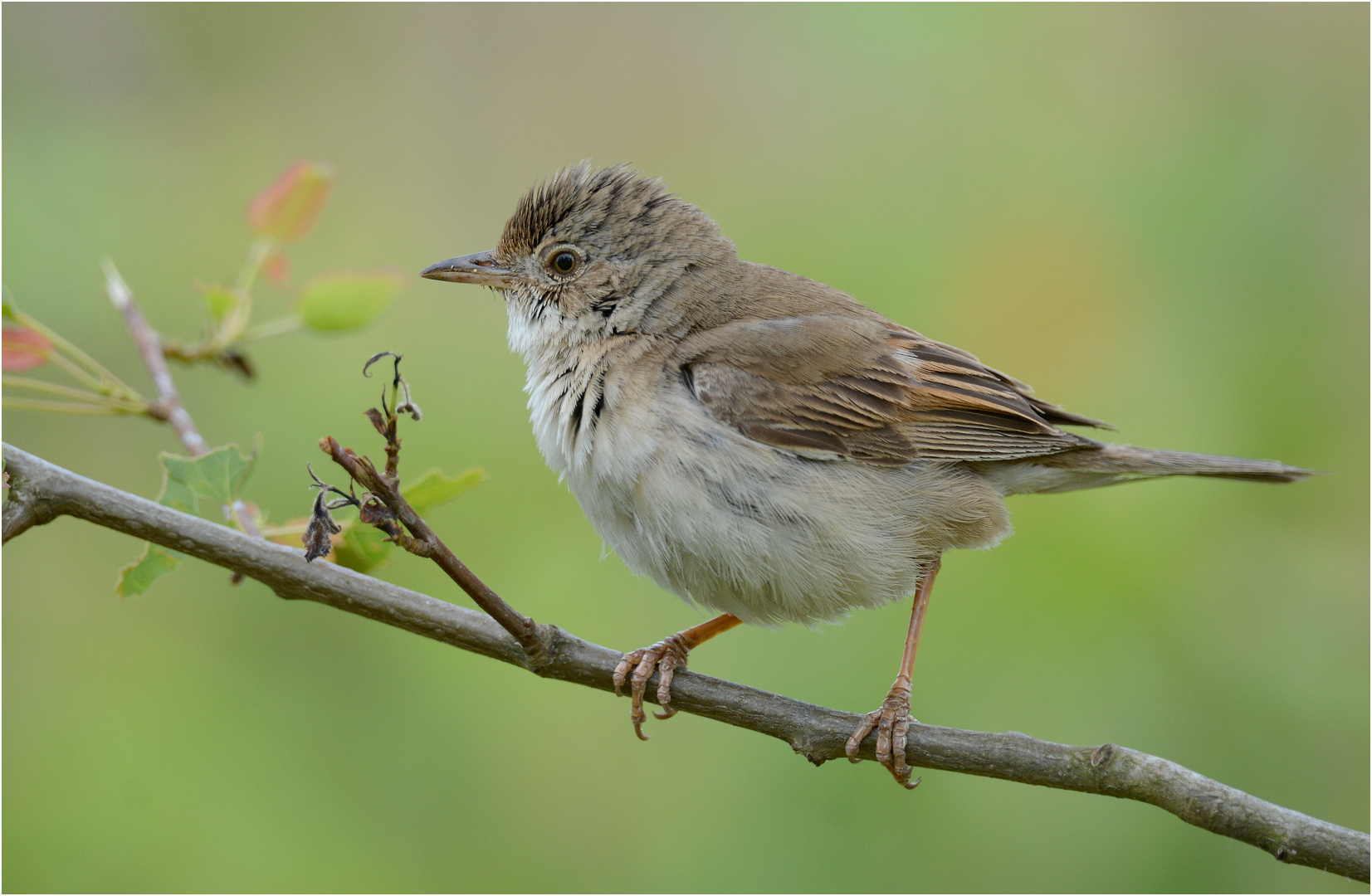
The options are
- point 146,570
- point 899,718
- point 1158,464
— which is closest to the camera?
point 146,570

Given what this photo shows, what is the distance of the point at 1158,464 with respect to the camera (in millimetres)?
3914

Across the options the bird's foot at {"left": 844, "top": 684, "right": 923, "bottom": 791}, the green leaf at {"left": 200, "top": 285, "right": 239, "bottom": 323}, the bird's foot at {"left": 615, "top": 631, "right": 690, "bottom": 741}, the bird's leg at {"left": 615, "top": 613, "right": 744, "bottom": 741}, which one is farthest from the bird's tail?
the green leaf at {"left": 200, "top": 285, "right": 239, "bottom": 323}

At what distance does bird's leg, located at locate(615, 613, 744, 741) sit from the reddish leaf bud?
1.76 metres

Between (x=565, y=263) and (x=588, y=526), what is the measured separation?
153 centimetres

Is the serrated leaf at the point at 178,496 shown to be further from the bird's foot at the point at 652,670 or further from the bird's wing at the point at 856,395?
the bird's wing at the point at 856,395

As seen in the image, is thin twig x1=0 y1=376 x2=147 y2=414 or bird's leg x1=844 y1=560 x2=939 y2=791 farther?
bird's leg x1=844 y1=560 x2=939 y2=791

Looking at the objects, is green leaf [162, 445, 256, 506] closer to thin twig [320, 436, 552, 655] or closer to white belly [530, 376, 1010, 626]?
thin twig [320, 436, 552, 655]

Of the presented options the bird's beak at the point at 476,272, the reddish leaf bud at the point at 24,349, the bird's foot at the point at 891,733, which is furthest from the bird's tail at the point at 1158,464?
the reddish leaf bud at the point at 24,349

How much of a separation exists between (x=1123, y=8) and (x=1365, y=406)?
8.48ft

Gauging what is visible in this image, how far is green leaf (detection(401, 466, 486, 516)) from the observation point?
2.64m

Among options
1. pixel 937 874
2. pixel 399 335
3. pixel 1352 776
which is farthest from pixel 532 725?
pixel 1352 776

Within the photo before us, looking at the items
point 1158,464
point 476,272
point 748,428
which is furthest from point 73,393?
point 1158,464

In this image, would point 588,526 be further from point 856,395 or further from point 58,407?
point 58,407

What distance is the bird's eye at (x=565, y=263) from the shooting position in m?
4.14
